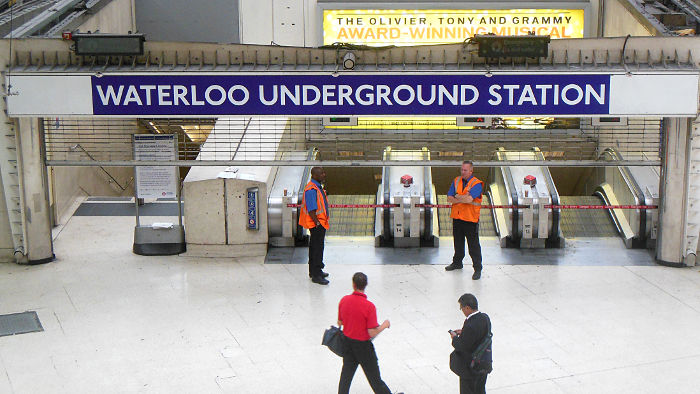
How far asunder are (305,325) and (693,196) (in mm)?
5172

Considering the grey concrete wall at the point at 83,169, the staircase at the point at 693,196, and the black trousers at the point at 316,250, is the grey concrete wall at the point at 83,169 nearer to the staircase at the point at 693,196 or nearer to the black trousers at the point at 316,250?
the black trousers at the point at 316,250

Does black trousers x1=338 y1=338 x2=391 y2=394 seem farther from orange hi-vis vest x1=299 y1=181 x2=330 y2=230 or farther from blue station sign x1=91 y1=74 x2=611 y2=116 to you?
blue station sign x1=91 y1=74 x2=611 y2=116

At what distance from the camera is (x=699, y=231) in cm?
1059

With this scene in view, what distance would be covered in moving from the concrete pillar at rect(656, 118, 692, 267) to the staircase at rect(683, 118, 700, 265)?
0.15 ft

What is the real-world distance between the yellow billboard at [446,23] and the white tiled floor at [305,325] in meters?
6.37

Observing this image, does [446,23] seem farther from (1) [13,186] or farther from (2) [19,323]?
(2) [19,323]

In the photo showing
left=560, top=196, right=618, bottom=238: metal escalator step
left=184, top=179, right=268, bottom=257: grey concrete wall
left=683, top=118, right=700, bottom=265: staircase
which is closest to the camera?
left=683, top=118, right=700, bottom=265: staircase

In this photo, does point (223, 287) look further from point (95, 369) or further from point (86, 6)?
point (86, 6)

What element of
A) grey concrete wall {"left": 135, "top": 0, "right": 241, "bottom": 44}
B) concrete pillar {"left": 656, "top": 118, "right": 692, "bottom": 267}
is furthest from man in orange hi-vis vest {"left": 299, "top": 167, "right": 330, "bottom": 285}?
grey concrete wall {"left": 135, "top": 0, "right": 241, "bottom": 44}

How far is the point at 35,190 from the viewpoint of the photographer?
10.6m

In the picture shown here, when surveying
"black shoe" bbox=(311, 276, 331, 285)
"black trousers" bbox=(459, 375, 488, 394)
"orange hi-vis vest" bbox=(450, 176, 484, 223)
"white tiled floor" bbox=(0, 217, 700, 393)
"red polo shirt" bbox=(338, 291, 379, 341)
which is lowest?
"white tiled floor" bbox=(0, 217, 700, 393)

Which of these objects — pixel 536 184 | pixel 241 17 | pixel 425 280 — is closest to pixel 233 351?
pixel 425 280

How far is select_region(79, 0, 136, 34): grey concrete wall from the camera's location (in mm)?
13711

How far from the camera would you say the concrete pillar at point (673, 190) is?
406 inches
